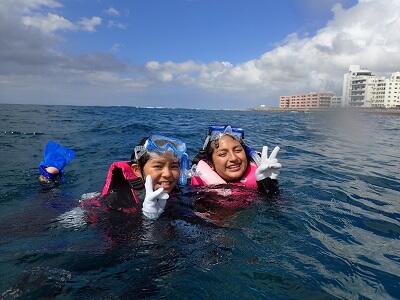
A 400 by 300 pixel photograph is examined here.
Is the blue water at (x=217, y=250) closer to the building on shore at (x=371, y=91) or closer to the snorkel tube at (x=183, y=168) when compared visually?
the snorkel tube at (x=183, y=168)

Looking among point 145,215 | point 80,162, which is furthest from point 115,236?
point 80,162

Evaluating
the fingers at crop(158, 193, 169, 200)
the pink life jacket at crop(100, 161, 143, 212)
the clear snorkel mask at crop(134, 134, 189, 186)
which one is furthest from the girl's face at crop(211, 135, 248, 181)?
the fingers at crop(158, 193, 169, 200)

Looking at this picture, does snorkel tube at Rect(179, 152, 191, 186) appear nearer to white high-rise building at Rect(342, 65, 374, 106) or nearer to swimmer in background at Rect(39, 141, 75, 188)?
swimmer in background at Rect(39, 141, 75, 188)

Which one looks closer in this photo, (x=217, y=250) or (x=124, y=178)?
(x=217, y=250)

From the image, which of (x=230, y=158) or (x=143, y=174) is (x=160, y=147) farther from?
(x=230, y=158)

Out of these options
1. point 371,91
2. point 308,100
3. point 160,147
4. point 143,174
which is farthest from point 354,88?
point 143,174

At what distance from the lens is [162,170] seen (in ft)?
14.9

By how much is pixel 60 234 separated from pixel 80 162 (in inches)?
240

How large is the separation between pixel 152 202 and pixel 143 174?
747 millimetres

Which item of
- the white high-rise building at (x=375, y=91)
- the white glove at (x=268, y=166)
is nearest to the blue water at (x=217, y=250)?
the white glove at (x=268, y=166)

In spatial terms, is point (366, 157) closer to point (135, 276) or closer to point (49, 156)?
point (49, 156)

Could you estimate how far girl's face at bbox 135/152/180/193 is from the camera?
4.51 metres

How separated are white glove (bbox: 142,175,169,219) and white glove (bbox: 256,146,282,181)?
181 cm

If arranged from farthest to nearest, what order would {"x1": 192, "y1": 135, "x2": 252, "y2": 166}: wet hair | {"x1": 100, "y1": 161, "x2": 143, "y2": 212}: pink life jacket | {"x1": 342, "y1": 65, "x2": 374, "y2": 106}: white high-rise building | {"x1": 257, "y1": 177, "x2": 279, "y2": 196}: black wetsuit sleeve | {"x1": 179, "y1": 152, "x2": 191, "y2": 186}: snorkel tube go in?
{"x1": 342, "y1": 65, "x2": 374, "y2": 106}: white high-rise building → {"x1": 192, "y1": 135, "x2": 252, "y2": 166}: wet hair → {"x1": 257, "y1": 177, "x2": 279, "y2": 196}: black wetsuit sleeve → {"x1": 179, "y1": 152, "x2": 191, "y2": 186}: snorkel tube → {"x1": 100, "y1": 161, "x2": 143, "y2": 212}: pink life jacket
